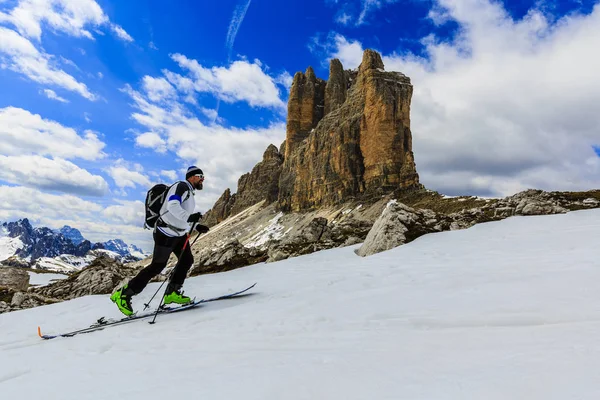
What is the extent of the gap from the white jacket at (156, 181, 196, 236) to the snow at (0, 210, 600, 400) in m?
2.06

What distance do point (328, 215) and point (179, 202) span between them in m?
106

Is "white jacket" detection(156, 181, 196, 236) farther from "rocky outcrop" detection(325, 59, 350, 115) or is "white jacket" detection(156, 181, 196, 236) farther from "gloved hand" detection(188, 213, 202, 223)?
"rocky outcrop" detection(325, 59, 350, 115)

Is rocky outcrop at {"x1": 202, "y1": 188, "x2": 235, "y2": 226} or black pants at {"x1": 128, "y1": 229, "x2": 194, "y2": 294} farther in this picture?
rocky outcrop at {"x1": 202, "y1": 188, "x2": 235, "y2": 226}

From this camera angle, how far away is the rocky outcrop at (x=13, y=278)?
25900 millimetres

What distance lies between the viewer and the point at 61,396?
371 centimetres

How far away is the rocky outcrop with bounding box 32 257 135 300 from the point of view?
1758 centimetres

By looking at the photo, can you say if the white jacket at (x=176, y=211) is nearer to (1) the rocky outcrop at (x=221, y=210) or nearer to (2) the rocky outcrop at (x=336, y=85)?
(2) the rocky outcrop at (x=336, y=85)

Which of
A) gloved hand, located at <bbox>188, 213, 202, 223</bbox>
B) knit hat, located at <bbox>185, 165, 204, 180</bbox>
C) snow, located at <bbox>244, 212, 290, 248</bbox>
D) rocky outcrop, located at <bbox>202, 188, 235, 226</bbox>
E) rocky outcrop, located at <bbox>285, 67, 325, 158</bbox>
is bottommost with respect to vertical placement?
gloved hand, located at <bbox>188, 213, 202, 223</bbox>

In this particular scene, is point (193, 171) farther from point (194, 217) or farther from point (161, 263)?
point (161, 263)

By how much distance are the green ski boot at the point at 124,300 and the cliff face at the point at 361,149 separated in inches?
3942

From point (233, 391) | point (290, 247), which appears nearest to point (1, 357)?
point (233, 391)

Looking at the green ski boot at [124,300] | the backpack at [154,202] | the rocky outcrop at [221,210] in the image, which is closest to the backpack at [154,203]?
the backpack at [154,202]

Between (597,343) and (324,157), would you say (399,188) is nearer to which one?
(324,157)

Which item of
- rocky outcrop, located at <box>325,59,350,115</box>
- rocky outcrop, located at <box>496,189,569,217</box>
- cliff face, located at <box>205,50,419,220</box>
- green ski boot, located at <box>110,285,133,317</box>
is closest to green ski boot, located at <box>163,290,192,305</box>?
green ski boot, located at <box>110,285,133,317</box>
